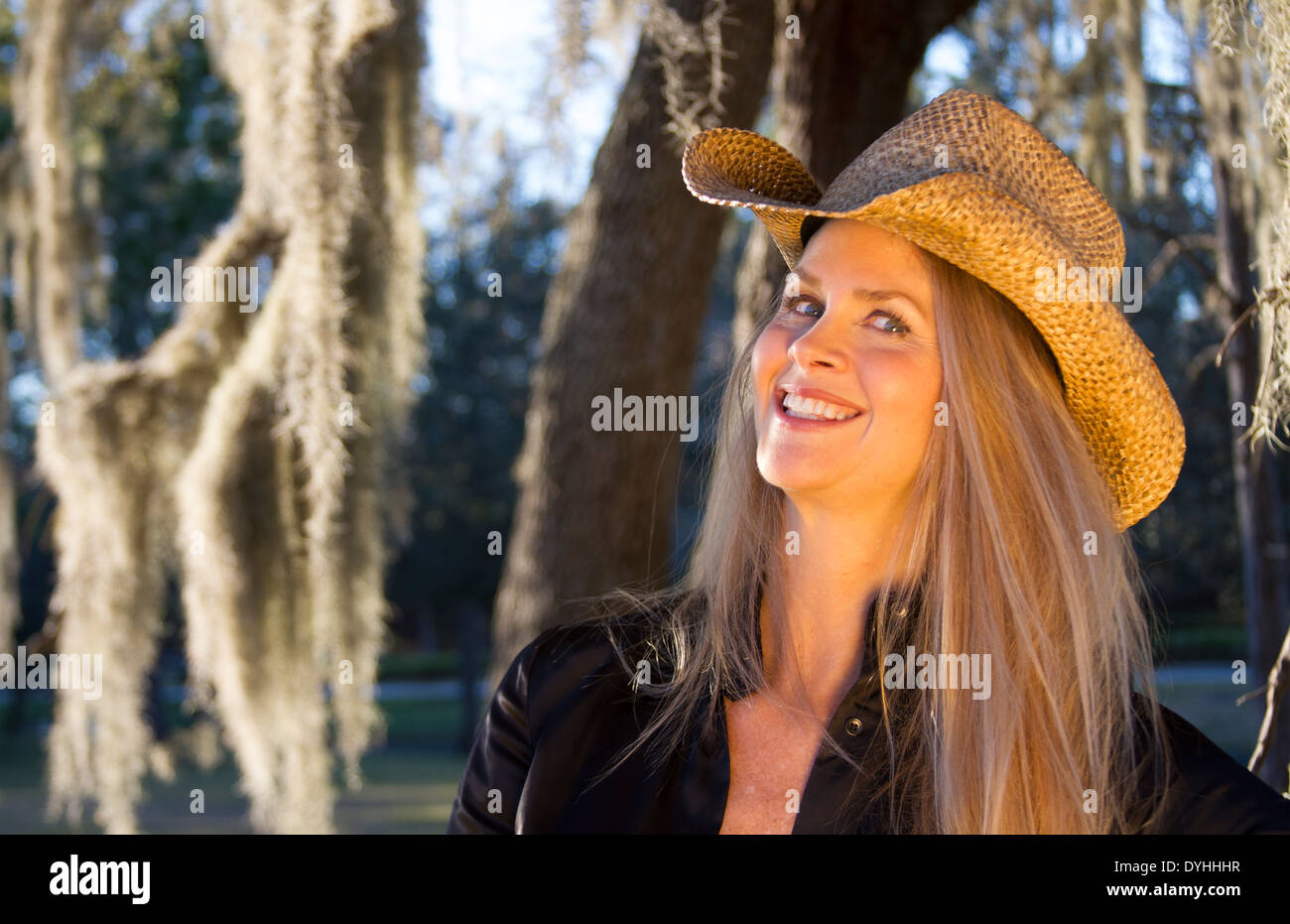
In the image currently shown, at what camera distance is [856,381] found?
162cm

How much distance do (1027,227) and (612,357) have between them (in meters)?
1.58

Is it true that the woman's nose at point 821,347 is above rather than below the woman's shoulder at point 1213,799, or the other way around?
above

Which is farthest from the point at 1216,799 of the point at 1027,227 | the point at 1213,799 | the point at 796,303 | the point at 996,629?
the point at 796,303

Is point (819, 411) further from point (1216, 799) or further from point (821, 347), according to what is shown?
point (1216, 799)

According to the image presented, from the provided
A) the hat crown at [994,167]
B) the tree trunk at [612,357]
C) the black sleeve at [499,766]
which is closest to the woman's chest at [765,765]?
the black sleeve at [499,766]

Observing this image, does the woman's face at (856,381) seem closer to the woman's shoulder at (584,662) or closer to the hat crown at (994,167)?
the hat crown at (994,167)

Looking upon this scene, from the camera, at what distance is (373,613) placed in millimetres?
3316

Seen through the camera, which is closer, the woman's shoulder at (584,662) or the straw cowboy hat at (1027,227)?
the straw cowboy hat at (1027,227)

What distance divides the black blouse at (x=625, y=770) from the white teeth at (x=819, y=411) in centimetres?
28

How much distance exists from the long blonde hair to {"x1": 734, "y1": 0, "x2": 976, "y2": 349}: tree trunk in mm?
1106

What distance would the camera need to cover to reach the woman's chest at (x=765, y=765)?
1.56 m

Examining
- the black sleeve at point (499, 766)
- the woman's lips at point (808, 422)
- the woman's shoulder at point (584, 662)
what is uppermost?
the woman's lips at point (808, 422)
